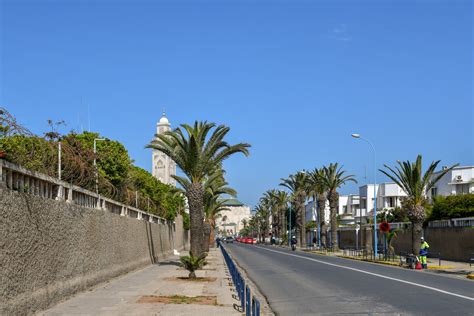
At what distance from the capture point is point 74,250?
17.6 metres

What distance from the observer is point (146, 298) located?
709 inches

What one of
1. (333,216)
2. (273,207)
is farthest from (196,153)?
(273,207)

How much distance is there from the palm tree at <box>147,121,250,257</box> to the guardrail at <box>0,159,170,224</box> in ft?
31.2

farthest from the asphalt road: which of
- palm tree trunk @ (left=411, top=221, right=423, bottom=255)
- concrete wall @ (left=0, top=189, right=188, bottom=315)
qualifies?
palm tree trunk @ (left=411, top=221, right=423, bottom=255)

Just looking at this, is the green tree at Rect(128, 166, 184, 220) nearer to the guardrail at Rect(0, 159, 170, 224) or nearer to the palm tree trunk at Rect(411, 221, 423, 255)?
the guardrail at Rect(0, 159, 170, 224)

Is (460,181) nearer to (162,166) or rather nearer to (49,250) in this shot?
(49,250)

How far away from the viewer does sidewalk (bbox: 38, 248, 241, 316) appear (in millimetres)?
14898

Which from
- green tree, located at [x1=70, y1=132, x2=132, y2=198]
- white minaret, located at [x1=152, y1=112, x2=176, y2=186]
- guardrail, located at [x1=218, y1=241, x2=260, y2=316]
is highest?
white minaret, located at [x1=152, y1=112, x2=176, y2=186]

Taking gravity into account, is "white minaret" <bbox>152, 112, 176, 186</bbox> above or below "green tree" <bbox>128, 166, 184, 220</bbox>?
above

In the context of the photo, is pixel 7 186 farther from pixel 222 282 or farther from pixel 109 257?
pixel 222 282

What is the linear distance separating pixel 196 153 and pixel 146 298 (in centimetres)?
1648

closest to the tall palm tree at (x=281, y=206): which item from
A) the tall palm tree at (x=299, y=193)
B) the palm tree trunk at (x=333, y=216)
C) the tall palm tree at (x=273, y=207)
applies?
the tall palm tree at (x=273, y=207)

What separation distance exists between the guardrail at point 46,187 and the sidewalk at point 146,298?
265 cm

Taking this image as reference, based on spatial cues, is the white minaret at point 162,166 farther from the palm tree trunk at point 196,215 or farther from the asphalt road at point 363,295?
the asphalt road at point 363,295
